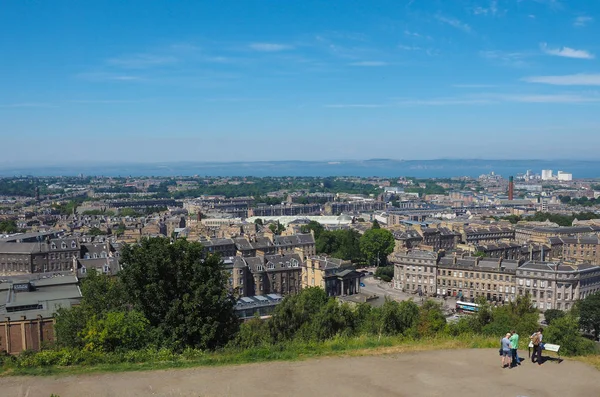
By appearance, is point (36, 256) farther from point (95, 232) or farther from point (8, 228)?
point (8, 228)

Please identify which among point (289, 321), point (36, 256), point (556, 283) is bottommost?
point (556, 283)

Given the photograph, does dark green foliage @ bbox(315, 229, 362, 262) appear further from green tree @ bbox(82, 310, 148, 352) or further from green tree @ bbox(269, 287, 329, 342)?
green tree @ bbox(82, 310, 148, 352)

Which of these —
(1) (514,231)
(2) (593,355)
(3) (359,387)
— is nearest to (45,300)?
(3) (359,387)

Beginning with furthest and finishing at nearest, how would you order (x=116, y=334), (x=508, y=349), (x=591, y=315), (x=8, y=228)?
(x=8, y=228), (x=591, y=315), (x=116, y=334), (x=508, y=349)

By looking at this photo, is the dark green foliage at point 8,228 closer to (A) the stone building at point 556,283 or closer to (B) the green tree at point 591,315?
(A) the stone building at point 556,283

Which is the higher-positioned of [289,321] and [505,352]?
[505,352]

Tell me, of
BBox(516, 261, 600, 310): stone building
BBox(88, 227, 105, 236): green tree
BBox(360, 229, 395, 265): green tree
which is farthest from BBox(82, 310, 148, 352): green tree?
BBox(88, 227, 105, 236): green tree

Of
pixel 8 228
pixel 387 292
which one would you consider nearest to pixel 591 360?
pixel 387 292
